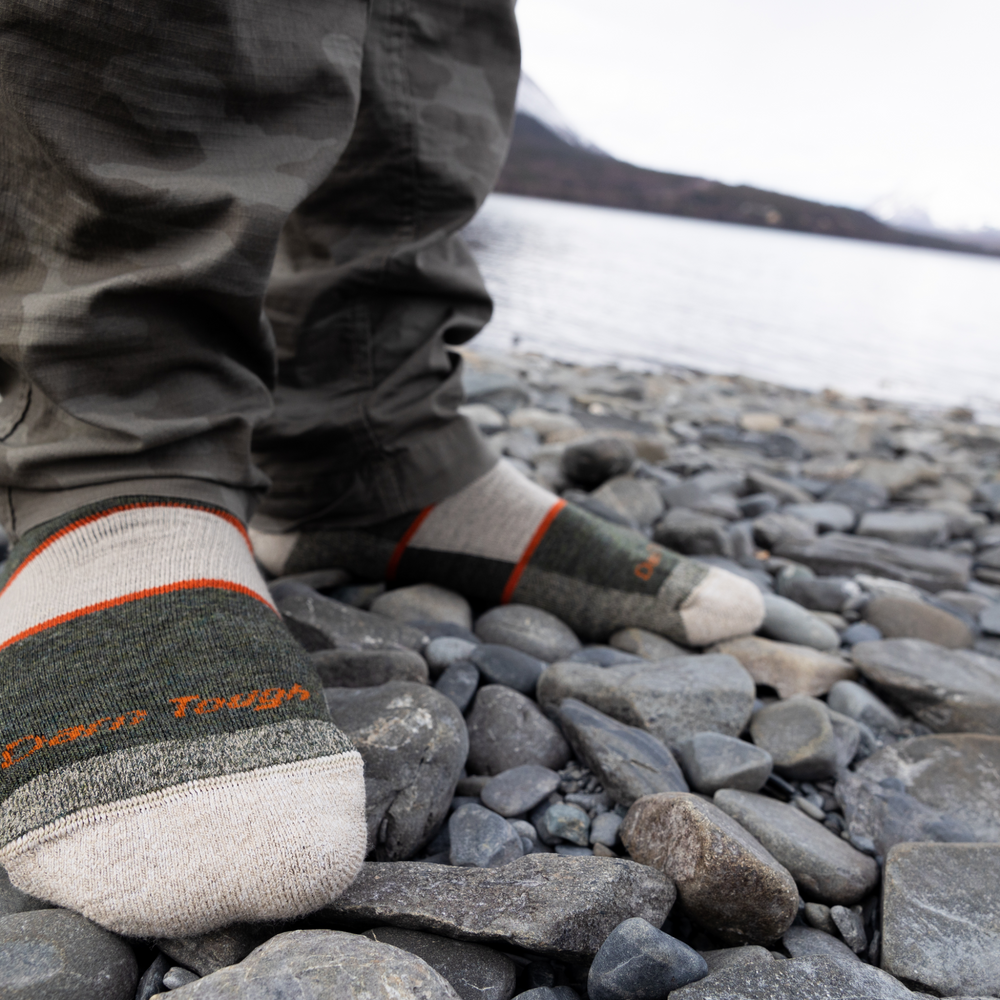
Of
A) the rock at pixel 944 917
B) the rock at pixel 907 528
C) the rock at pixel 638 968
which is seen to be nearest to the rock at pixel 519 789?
the rock at pixel 638 968

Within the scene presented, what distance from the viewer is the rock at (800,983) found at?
614 millimetres

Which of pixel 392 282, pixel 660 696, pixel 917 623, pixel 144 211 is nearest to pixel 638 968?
pixel 660 696

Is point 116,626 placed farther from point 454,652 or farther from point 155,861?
point 454,652

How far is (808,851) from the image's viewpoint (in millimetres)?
842

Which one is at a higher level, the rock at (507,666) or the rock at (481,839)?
the rock at (507,666)

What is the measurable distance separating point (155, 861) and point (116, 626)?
25 cm

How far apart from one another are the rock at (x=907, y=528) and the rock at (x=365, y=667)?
5.62 ft

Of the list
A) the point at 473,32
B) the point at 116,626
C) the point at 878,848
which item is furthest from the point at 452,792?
the point at 473,32

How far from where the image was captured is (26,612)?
2.70ft

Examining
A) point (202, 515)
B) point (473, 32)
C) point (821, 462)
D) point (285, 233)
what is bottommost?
point (821, 462)

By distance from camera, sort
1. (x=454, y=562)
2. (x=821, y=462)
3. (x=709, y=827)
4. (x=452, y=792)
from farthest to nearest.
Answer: (x=821, y=462)
(x=454, y=562)
(x=452, y=792)
(x=709, y=827)

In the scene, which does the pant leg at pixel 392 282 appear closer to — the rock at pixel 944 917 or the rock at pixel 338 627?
the rock at pixel 338 627

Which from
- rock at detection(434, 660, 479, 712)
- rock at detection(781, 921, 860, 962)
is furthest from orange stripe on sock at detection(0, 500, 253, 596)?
rock at detection(781, 921, 860, 962)

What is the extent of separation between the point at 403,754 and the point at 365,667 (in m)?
0.21
